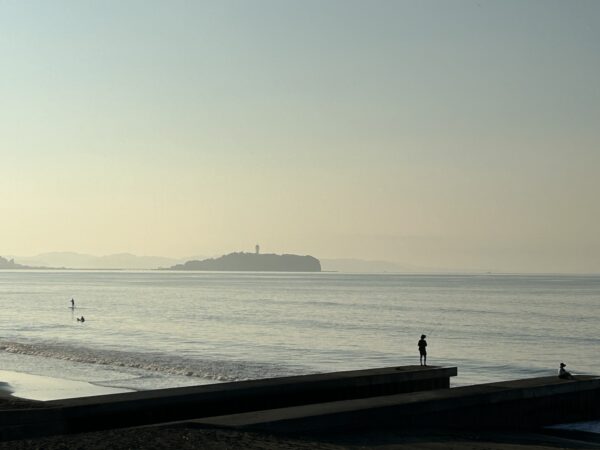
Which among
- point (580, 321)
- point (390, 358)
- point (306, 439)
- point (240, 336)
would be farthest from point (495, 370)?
point (580, 321)

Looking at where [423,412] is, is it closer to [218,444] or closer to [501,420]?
[501,420]

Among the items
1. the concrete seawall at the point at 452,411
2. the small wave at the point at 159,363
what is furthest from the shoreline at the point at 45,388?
the concrete seawall at the point at 452,411

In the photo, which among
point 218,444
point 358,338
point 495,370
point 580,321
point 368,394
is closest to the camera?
point 218,444

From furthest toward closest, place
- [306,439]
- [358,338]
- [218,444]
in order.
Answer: [358,338]
[306,439]
[218,444]

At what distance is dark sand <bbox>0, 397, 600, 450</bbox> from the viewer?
52.0 ft

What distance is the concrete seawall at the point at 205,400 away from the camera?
18531mm

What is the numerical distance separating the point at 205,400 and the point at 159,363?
24.2 m

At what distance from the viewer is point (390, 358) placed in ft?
169

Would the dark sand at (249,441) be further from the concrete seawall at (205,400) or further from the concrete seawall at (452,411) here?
the concrete seawall at (205,400)

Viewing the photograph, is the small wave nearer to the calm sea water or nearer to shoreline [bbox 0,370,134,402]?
the calm sea water

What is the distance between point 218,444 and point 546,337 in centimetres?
5775

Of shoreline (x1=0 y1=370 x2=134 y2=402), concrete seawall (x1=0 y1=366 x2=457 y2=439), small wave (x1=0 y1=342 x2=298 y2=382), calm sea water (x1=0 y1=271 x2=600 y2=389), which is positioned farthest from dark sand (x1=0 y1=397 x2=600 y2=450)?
small wave (x1=0 y1=342 x2=298 y2=382)

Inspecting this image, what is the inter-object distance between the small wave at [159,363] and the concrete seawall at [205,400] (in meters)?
13.9

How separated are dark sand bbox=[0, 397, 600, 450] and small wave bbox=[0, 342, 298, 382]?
1994 cm
